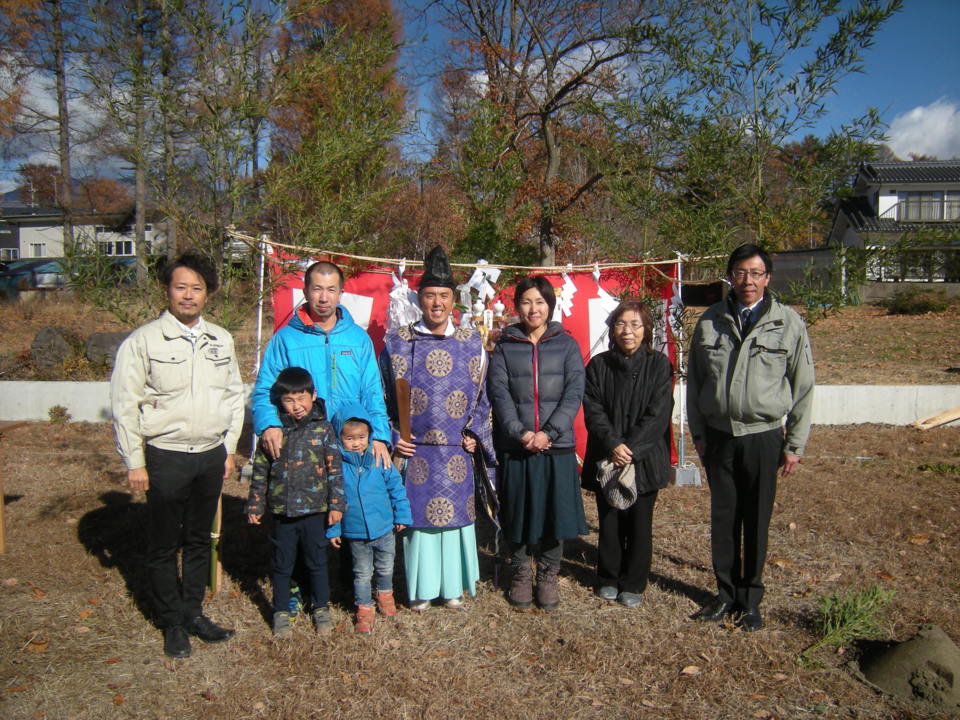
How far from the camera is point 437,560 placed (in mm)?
3930

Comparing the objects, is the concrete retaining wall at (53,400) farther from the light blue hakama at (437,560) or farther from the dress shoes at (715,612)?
the dress shoes at (715,612)

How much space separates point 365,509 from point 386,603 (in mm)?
598

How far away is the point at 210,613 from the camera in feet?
12.9

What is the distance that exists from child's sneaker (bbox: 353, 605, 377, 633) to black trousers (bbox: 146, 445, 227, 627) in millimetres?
785

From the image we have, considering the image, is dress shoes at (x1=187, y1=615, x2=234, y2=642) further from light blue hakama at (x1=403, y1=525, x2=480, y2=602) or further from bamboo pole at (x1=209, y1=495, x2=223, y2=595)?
light blue hakama at (x1=403, y1=525, x2=480, y2=602)

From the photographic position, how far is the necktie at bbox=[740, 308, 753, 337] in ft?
11.9

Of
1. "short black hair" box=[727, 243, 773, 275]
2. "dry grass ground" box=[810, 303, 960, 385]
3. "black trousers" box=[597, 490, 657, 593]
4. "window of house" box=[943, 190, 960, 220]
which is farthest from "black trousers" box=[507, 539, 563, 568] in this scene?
"window of house" box=[943, 190, 960, 220]

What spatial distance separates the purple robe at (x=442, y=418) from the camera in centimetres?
381

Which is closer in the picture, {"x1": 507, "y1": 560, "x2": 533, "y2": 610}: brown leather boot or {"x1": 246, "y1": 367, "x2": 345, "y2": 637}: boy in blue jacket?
{"x1": 246, "y1": 367, "x2": 345, "y2": 637}: boy in blue jacket

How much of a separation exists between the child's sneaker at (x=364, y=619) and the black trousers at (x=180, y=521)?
78 cm

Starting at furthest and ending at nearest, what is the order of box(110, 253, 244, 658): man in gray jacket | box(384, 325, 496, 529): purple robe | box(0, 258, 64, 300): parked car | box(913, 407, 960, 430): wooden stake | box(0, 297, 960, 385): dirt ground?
box(0, 258, 64, 300): parked car < box(0, 297, 960, 385): dirt ground < box(913, 407, 960, 430): wooden stake < box(384, 325, 496, 529): purple robe < box(110, 253, 244, 658): man in gray jacket

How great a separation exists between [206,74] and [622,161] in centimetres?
309

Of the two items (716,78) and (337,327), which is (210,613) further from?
(716,78)

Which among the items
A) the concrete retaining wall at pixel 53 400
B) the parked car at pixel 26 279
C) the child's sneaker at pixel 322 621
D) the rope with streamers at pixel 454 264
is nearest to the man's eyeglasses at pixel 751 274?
the rope with streamers at pixel 454 264
